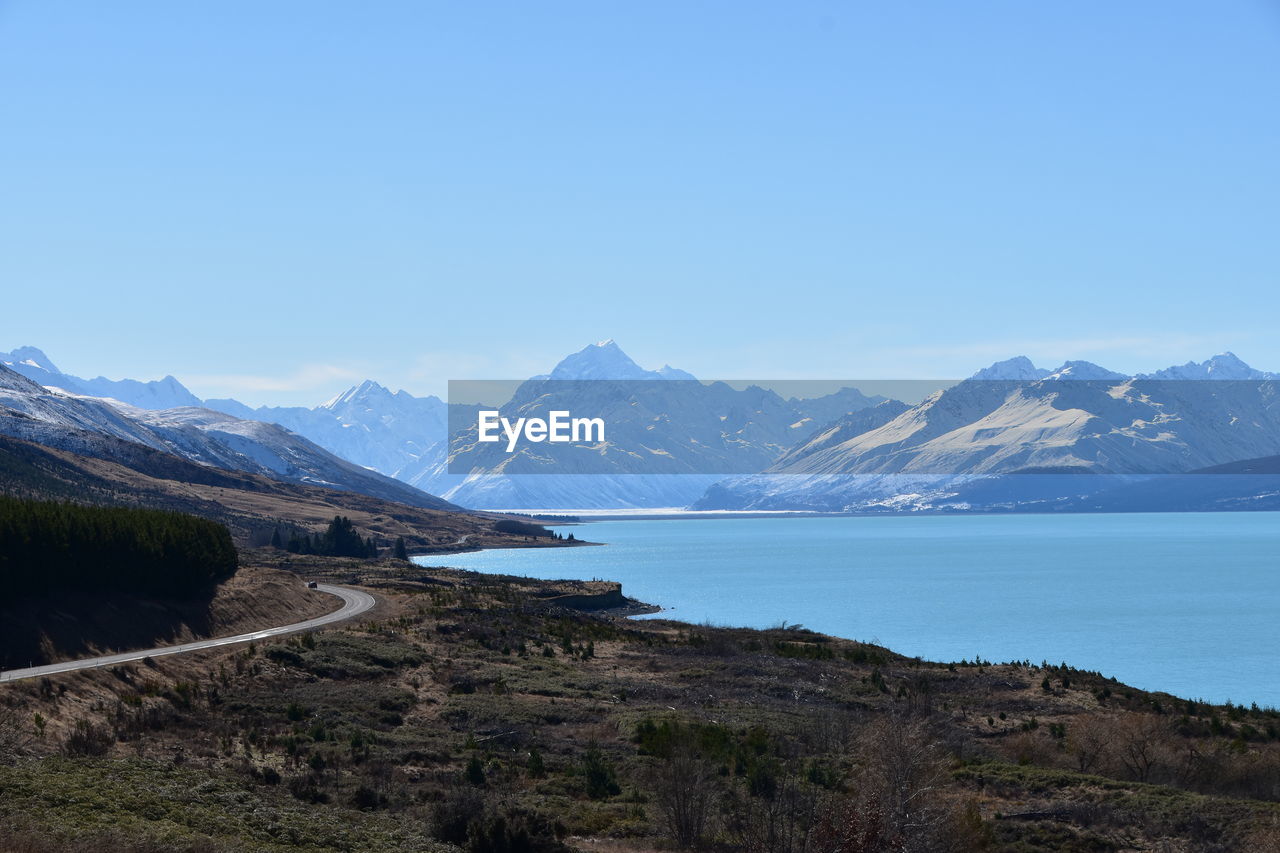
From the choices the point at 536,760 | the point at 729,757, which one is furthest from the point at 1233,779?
the point at 536,760

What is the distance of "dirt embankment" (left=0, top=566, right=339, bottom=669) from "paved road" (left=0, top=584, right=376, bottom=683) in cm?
116

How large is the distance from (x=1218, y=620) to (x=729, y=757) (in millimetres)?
123452

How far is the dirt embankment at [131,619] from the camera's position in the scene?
182 feet

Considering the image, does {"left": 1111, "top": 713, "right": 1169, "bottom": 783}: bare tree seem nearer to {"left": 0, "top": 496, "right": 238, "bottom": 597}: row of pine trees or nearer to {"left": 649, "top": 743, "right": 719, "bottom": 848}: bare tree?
{"left": 649, "top": 743, "right": 719, "bottom": 848}: bare tree

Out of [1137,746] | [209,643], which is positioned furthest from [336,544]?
[1137,746]

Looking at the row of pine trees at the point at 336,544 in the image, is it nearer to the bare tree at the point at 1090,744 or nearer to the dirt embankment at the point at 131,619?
the dirt embankment at the point at 131,619

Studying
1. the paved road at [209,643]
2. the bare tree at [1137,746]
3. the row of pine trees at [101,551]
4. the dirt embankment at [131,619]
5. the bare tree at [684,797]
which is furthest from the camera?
the row of pine trees at [101,551]

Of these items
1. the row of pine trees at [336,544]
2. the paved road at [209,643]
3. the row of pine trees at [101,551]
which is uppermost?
the row of pine trees at [101,551]

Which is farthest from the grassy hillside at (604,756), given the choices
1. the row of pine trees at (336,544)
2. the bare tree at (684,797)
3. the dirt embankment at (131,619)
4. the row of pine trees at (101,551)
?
the row of pine trees at (336,544)

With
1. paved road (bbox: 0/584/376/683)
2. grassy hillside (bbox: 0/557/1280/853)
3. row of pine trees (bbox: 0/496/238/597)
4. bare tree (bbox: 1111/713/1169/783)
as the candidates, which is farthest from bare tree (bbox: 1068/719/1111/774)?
row of pine trees (bbox: 0/496/238/597)

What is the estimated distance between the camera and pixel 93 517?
6938cm

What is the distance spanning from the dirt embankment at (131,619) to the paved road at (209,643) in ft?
3.80

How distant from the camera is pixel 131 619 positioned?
64.6 metres

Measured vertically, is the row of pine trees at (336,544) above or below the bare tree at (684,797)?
below
